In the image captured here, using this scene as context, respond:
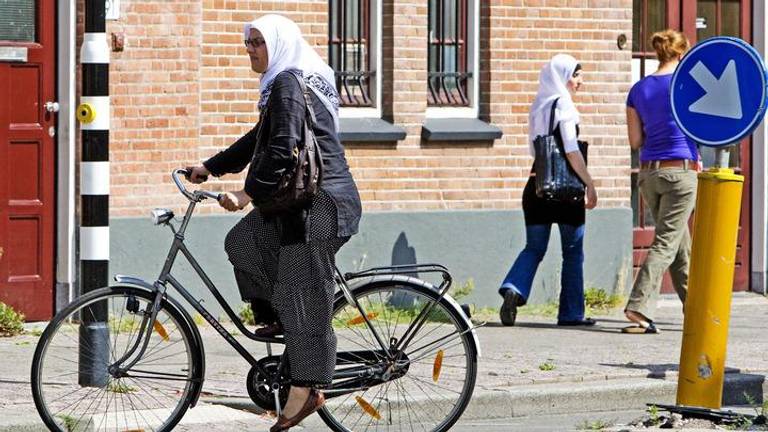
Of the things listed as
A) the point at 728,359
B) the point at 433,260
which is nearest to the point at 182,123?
the point at 433,260

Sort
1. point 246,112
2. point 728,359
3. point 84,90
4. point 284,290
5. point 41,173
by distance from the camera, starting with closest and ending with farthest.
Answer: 1. point 284,290
2. point 84,90
3. point 728,359
4. point 41,173
5. point 246,112

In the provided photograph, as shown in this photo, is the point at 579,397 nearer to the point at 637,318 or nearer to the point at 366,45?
the point at 637,318

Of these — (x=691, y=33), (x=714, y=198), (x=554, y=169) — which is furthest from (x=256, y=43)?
(x=691, y=33)

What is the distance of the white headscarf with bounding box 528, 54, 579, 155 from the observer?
460 inches

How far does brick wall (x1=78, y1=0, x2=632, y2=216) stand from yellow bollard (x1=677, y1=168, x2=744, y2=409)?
15.5 feet

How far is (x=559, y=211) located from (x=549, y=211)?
0.23 ft

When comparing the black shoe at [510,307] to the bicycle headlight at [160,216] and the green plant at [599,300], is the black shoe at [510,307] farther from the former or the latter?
the bicycle headlight at [160,216]

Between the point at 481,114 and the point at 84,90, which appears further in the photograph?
the point at 481,114

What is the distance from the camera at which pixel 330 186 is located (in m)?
7.25

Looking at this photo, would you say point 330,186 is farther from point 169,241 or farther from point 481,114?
point 481,114

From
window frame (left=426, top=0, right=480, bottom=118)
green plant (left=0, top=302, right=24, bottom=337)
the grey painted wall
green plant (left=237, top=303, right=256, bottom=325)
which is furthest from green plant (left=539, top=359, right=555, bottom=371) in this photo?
window frame (left=426, top=0, right=480, bottom=118)

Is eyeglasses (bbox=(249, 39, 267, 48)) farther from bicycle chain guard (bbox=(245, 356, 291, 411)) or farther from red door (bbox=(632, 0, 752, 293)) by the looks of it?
red door (bbox=(632, 0, 752, 293))

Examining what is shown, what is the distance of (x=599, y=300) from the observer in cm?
1359

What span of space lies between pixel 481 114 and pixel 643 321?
242cm
